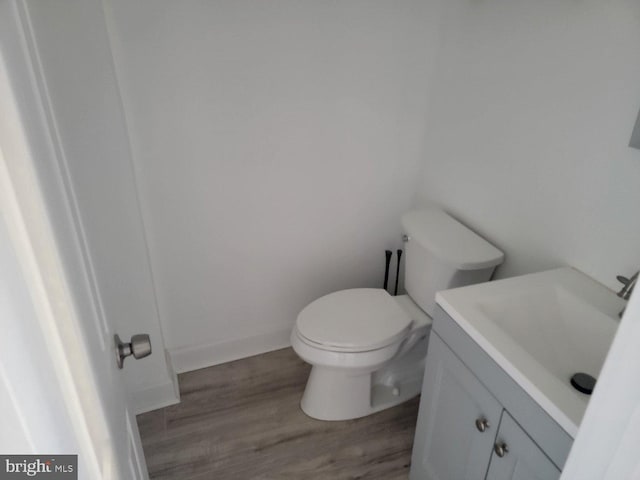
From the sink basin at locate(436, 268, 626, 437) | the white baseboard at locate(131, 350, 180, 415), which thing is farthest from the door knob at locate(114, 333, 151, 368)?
the white baseboard at locate(131, 350, 180, 415)

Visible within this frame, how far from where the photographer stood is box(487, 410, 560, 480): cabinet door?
1.02 meters

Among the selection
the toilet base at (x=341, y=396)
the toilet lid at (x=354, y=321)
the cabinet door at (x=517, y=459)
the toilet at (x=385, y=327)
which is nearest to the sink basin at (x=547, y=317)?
the cabinet door at (x=517, y=459)

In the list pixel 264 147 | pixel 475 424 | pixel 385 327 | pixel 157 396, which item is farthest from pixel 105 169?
pixel 475 424

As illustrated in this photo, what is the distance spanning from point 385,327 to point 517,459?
0.75m

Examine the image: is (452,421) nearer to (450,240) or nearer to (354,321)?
(354,321)

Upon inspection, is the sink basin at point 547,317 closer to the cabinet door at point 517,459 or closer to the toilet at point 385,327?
the cabinet door at point 517,459

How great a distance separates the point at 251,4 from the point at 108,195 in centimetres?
84

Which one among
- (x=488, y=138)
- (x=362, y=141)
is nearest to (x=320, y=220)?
(x=362, y=141)

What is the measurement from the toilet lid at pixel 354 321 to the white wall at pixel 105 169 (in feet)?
2.10

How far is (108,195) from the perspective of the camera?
1544mm

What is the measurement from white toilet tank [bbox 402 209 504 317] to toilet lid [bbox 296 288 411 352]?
5.7 inches

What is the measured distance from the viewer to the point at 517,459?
1106 millimetres

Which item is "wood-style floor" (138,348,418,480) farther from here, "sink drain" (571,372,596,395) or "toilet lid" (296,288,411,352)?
"sink drain" (571,372,596,395)

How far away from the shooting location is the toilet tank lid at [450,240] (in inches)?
65.4
